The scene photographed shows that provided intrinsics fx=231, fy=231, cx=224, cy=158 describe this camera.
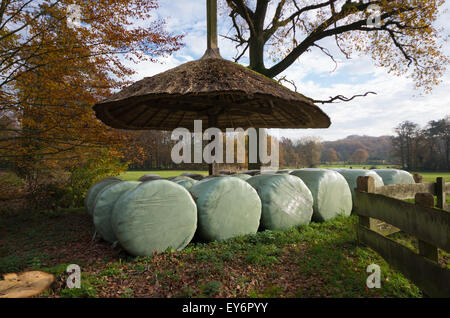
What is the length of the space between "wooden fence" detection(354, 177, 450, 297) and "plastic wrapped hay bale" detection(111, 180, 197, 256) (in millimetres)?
2547

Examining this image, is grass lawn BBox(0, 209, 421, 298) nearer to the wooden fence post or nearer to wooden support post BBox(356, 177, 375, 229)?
wooden support post BBox(356, 177, 375, 229)

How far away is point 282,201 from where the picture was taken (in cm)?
430

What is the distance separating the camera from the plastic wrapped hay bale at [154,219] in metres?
3.08

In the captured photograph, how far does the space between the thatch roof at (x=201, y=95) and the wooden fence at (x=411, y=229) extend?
2395mm

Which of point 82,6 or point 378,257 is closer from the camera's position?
point 378,257

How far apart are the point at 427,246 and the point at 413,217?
0.29 m

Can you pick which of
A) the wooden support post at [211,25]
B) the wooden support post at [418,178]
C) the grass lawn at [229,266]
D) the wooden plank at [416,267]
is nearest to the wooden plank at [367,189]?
the wooden plank at [416,267]

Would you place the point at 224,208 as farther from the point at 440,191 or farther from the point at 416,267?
the point at 440,191

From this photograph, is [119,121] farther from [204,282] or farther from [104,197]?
[204,282]

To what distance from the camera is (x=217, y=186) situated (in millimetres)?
3770
